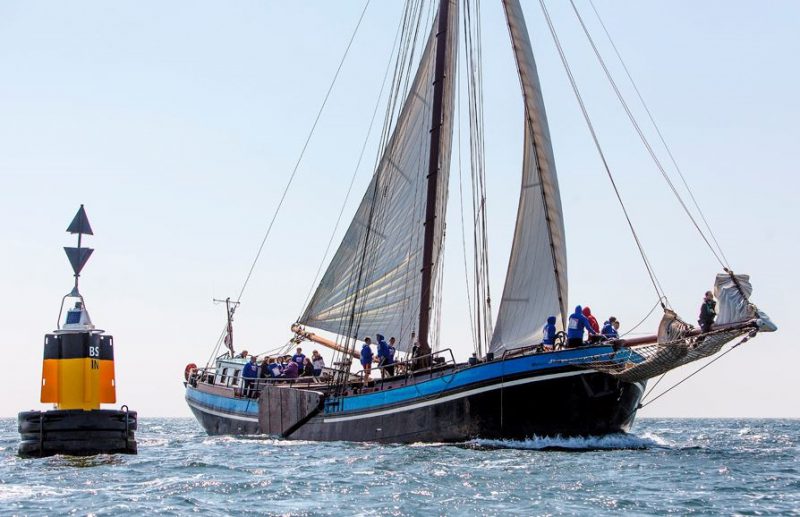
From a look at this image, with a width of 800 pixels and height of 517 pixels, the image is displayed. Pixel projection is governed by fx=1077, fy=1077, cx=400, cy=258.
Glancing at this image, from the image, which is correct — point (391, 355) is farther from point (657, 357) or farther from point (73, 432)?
point (73, 432)

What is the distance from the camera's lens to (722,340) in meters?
26.4

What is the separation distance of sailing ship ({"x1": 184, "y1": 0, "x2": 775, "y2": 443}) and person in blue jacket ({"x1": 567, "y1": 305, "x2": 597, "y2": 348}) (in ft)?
2.36

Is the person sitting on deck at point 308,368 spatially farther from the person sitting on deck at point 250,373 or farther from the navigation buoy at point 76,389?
the navigation buoy at point 76,389

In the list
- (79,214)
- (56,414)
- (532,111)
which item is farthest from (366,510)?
(532,111)

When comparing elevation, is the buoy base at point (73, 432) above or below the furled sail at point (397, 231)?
below

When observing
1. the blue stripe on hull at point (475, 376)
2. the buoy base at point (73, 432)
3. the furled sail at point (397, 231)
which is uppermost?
the furled sail at point (397, 231)

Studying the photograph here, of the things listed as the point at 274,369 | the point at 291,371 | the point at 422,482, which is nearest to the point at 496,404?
the point at 422,482

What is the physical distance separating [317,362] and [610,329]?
14421mm

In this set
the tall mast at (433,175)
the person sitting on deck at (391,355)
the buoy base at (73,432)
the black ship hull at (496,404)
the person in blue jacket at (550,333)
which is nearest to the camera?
the buoy base at (73,432)

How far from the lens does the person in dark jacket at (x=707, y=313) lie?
2638 centimetres

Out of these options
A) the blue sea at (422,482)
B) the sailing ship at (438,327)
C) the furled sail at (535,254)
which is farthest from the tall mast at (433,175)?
the blue sea at (422,482)

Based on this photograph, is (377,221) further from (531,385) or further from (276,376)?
(531,385)

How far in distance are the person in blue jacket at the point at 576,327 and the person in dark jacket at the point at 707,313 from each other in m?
3.07

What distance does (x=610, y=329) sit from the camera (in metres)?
29.2
